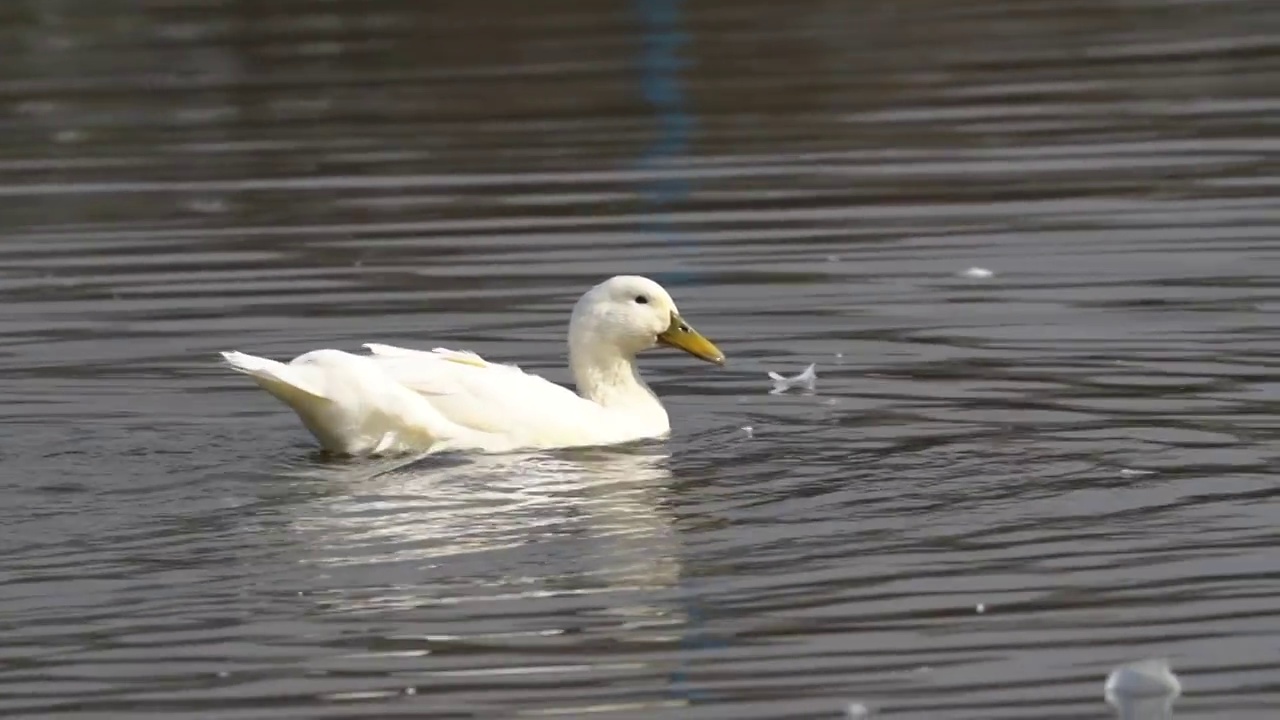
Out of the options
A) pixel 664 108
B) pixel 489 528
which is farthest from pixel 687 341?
pixel 664 108

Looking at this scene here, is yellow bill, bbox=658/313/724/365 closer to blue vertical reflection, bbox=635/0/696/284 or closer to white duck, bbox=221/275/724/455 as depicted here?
white duck, bbox=221/275/724/455

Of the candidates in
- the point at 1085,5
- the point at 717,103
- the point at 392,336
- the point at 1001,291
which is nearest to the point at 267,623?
the point at 392,336

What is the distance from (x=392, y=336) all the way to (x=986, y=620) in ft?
16.8

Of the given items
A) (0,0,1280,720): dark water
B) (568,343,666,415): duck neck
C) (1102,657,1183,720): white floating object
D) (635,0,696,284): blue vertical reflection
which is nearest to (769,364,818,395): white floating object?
(0,0,1280,720): dark water

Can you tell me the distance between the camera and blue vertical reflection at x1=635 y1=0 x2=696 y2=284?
1517cm

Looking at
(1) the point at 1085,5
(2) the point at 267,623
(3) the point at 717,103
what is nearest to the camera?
(2) the point at 267,623

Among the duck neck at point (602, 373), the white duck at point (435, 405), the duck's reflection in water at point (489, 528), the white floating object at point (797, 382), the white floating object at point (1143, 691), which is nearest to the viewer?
the white floating object at point (1143, 691)

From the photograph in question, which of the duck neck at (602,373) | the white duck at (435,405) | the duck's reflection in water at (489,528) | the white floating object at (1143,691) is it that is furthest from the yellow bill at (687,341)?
the white floating object at (1143,691)

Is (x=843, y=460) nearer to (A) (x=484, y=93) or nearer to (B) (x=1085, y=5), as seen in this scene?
(A) (x=484, y=93)

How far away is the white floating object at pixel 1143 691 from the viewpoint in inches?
271

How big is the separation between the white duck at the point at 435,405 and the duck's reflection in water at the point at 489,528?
0.32ft

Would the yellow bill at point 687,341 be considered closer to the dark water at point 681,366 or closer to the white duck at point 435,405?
the dark water at point 681,366

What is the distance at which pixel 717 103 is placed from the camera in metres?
19.5

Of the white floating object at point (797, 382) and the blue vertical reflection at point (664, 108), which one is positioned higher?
the blue vertical reflection at point (664, 108)
